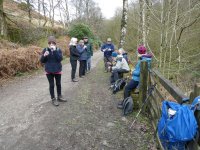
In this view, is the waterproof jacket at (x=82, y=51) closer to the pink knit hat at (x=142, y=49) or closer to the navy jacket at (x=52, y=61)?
the navy jacket at (x=52, y=61)

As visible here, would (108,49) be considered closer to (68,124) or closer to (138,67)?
(138,67)

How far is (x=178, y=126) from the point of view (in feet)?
7.98

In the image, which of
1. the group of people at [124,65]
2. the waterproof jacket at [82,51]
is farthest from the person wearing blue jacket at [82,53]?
the group of people at [124,65]

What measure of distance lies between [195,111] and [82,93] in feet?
16.9

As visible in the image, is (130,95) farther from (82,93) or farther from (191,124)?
(191,124)

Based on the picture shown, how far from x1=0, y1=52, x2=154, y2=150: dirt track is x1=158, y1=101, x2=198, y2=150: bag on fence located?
4.73ft

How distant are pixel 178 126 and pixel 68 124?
288 cm

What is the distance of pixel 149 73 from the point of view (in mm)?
5066

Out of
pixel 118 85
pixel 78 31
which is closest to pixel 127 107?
pixel 118 85

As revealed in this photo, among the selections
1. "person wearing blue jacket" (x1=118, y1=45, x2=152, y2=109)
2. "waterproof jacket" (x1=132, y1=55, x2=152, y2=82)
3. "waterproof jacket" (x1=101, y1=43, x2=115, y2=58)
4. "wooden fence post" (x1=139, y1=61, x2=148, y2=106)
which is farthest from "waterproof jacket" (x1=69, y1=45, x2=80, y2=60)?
"wooden fence post" (x1=139, y1=61, x2=148, y2=106)

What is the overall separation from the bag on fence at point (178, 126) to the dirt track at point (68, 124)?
4.73 ft

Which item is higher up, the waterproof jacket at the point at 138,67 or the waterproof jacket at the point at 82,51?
the waterproof jacket at the point at 82,51

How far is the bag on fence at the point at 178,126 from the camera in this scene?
2398 millimetres

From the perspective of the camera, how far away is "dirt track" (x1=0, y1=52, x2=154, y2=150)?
3.97m
